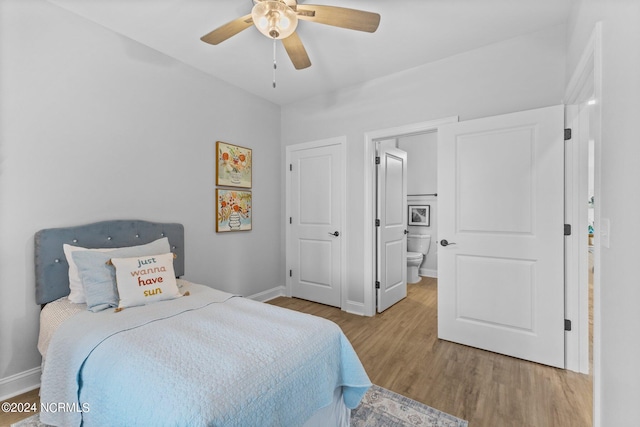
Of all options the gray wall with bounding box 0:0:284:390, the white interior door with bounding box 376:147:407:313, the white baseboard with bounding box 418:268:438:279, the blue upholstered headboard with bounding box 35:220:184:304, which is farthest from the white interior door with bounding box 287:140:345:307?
the white baseboard with bounding box 418:268:438:279

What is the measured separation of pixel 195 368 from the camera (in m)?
1.13

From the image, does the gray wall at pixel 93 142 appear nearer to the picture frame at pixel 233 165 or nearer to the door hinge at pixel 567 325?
the picture frame at pixel 233 165

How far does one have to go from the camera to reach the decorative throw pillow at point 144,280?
1.86 m

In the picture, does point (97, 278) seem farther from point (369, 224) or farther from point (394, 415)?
point (369, 224)

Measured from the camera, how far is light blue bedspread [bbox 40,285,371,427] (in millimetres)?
1022

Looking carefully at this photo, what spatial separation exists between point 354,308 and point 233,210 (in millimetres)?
1791

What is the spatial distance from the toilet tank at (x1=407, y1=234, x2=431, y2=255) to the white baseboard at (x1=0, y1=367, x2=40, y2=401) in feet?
15.5

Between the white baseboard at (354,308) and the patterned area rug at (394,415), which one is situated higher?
the white baseboard at (354,308)

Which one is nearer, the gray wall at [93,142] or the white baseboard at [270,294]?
the gray wall at [93,142]

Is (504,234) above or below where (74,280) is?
above

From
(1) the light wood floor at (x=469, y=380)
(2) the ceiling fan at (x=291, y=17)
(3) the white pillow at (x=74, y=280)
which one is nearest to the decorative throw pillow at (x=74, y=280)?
(3) the white pillow at (x=74, y=280)

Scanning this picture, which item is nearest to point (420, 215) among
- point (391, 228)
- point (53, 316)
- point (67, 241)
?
point (391, 228)

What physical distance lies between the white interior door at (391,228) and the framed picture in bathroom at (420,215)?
146 cm

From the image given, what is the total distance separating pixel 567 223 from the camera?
2.12 metres
